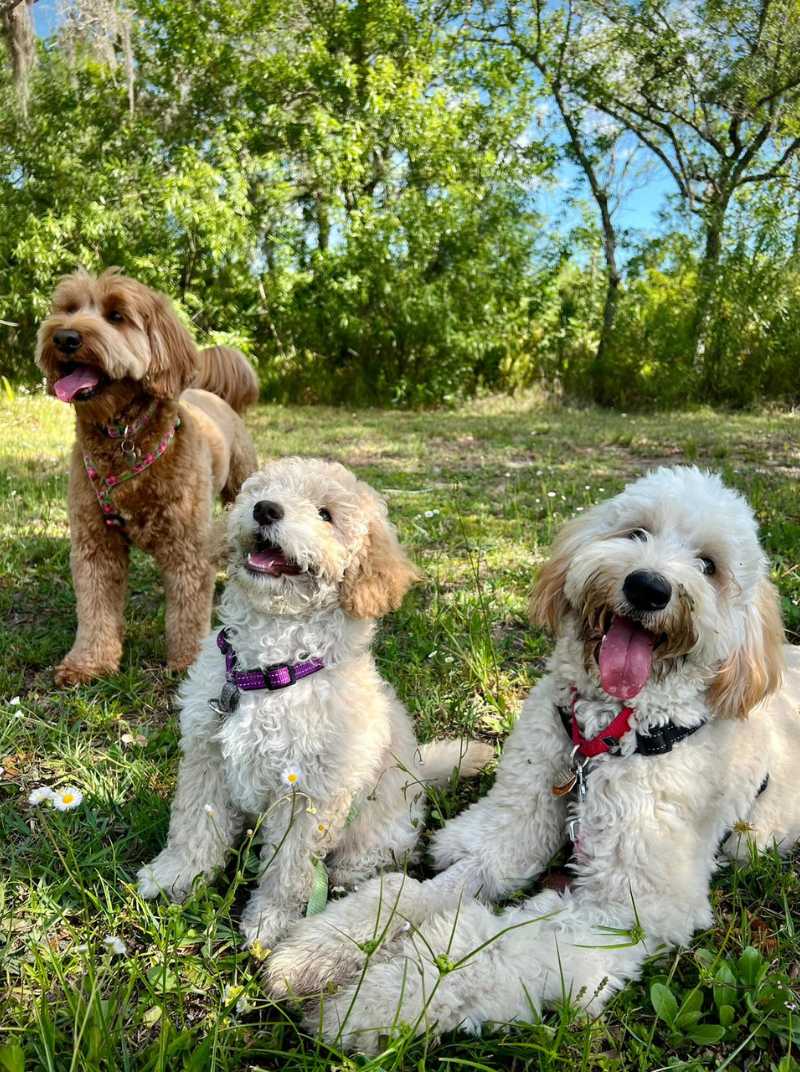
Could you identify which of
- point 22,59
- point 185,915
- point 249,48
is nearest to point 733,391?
point 249,48

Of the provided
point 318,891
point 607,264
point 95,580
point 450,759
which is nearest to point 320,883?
point 318,891

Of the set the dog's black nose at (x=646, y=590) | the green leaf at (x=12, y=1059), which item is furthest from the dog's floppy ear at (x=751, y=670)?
the green leaf at (x=12, y=1059)

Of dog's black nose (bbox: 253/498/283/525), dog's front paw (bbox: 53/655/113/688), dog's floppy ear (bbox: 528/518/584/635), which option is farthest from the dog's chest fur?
dog's front paw (bbox: 53/655/113/688)

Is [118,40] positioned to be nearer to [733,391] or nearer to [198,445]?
[733,391]

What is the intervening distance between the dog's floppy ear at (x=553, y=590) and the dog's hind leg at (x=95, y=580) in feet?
6.93

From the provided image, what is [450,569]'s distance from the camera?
465 cm

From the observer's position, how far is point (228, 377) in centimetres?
556

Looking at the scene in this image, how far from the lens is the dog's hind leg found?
11.7ft


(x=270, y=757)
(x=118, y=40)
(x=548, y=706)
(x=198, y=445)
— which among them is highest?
(x=118, y=40)

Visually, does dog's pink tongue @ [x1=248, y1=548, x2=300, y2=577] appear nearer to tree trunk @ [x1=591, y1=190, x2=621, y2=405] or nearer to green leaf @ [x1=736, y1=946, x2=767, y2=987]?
green leaf @ [x1=736, y1=946, x2=767, y2=987]

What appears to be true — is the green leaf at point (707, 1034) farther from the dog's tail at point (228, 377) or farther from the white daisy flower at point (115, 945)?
the dog's tail at point (228, 377)

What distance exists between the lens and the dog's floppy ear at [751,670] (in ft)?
7.07

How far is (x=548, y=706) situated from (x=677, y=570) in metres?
0.62

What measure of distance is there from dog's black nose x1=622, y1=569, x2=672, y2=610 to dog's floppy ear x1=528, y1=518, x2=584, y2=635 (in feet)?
0.89
